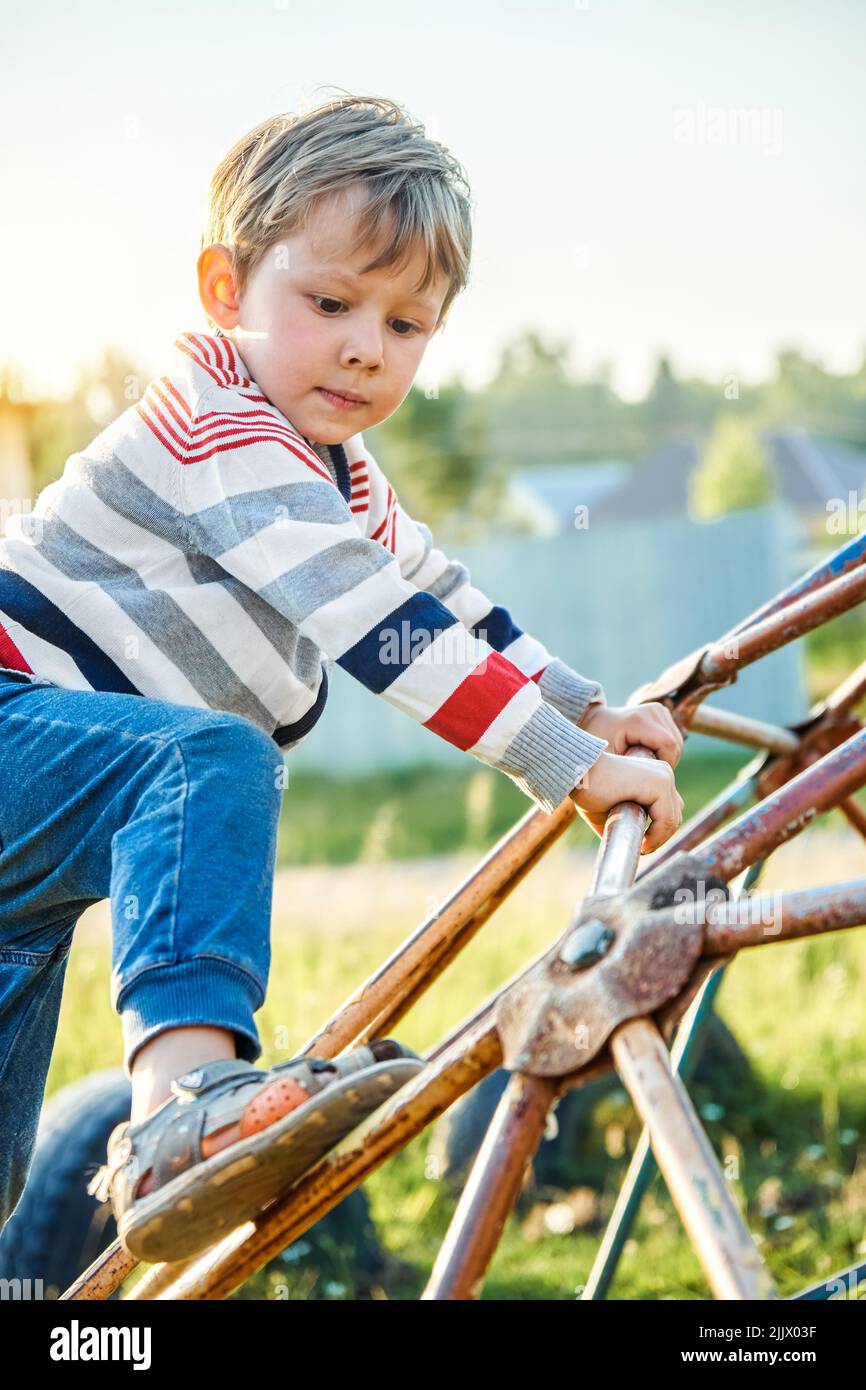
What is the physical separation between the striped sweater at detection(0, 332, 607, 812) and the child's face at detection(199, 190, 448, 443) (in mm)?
31

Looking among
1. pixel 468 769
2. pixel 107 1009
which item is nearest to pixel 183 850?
pixel 107 1009

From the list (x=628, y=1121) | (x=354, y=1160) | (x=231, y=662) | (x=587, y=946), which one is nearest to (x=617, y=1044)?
(x=587, y=946)

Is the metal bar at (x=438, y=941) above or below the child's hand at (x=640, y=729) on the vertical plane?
below

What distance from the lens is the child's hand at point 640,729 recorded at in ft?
5.05

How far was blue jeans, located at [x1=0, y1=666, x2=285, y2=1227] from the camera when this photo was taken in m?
1.06

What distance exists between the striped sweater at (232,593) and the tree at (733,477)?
24.7m

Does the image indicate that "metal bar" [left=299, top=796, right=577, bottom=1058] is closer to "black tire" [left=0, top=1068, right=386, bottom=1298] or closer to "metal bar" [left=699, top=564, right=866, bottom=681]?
"metal bar" [left=699, top=564, right=866, bottom=681]

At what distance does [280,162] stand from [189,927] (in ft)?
2.71

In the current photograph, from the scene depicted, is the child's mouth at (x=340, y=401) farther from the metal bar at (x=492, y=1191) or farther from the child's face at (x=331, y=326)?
the metal bar at (x=492, y=1191)

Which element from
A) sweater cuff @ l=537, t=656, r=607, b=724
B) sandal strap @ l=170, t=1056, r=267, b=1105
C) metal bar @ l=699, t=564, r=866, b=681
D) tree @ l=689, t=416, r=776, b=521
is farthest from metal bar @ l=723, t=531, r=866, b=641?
tree @ l=689, t=416, r=776, b=521

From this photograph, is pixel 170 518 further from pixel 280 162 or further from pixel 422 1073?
pixel 422 1073

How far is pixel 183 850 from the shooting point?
1.10 m

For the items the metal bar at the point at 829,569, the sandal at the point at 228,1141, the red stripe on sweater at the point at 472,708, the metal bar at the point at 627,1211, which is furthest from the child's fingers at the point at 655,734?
the sandal at the point at 228,1141
